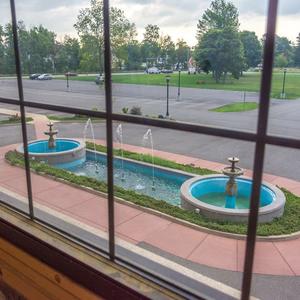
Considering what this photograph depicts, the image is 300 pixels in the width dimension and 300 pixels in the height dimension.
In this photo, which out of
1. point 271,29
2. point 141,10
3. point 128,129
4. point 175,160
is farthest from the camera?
point 128,129

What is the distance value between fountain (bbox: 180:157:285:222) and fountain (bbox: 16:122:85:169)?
3169 mm

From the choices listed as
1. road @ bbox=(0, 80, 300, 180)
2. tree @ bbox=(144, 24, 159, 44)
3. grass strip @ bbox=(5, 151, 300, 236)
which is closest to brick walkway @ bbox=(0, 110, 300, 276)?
grass strip @ bbox=(5, 151, 300, 236)

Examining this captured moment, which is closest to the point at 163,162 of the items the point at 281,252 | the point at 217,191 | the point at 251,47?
the point at 217,191

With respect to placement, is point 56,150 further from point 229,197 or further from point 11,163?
point 229,197

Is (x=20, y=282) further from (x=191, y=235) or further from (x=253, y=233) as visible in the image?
(x=191, y=235)

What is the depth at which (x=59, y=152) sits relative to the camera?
7418 mm

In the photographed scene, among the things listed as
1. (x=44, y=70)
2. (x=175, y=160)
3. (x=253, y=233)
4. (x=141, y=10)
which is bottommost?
(x=175, y=160)

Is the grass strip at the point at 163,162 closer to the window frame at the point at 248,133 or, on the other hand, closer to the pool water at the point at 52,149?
the pool water at the point at 52,149

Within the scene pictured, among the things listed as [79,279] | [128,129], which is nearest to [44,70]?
[79,279]

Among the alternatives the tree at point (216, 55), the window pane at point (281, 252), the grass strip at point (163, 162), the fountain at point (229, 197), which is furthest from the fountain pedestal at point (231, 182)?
the tree at point (216, 55)

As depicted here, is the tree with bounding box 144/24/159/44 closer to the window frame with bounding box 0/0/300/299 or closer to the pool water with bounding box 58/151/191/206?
the window frame with bounding box 0/0/300/299

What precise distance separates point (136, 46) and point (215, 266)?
87.1 inches

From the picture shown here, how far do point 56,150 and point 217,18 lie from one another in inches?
287

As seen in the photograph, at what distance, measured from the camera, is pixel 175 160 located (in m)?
7.11
